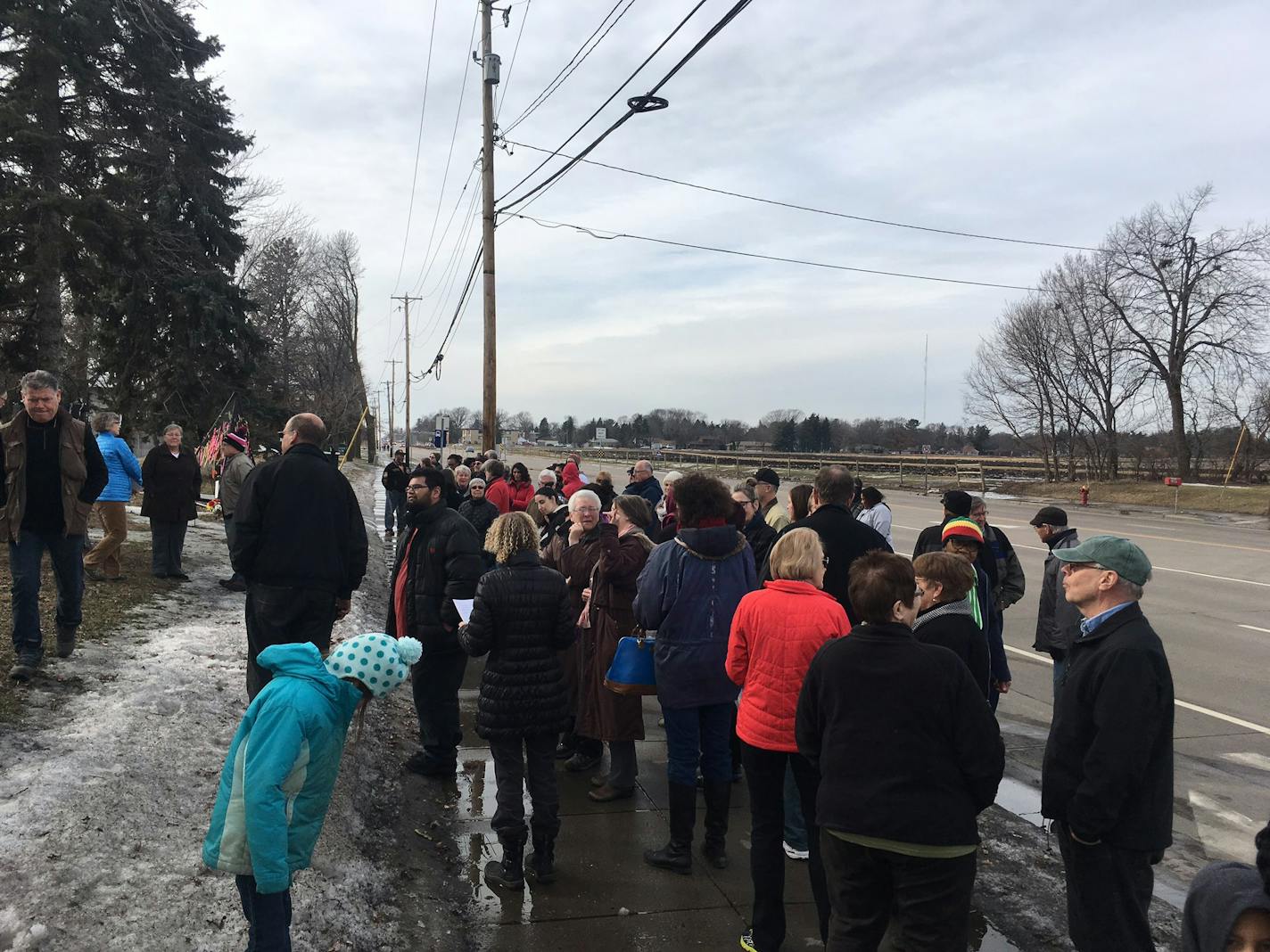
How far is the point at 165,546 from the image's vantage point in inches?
369

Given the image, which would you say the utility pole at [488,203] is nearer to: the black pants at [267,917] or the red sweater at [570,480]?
the red sweater at [570,480]

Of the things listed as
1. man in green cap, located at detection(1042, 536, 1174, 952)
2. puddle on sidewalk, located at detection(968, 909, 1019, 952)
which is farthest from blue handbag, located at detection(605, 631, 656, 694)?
man in green cap, located at detection(1042, 536, 1174, 952)

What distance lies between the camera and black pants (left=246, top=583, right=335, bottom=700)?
5.00 m

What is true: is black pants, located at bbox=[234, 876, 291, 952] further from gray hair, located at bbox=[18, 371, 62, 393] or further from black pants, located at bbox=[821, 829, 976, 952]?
gray hair, located at bbox=[18, 371, 62, 393]

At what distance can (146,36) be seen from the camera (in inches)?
704

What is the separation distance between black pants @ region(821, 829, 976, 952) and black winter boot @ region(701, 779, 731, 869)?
60.3 inches

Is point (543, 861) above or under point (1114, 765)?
under

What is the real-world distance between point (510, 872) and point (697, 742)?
112 cm

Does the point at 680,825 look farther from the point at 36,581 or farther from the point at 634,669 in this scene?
the point at 36,581

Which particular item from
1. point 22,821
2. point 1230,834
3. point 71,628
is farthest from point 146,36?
point 1230,834

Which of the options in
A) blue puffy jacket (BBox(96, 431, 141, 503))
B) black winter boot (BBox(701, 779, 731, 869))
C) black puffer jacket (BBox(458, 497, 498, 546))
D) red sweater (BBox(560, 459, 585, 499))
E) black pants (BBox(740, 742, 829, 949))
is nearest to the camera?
black pants (BBox(740, 742, 829, 949))

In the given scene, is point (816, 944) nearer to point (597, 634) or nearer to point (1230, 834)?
point (597, 634)

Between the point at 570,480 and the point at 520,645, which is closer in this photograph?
the point at 520,645

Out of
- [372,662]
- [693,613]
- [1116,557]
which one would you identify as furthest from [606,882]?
[1116,557]
